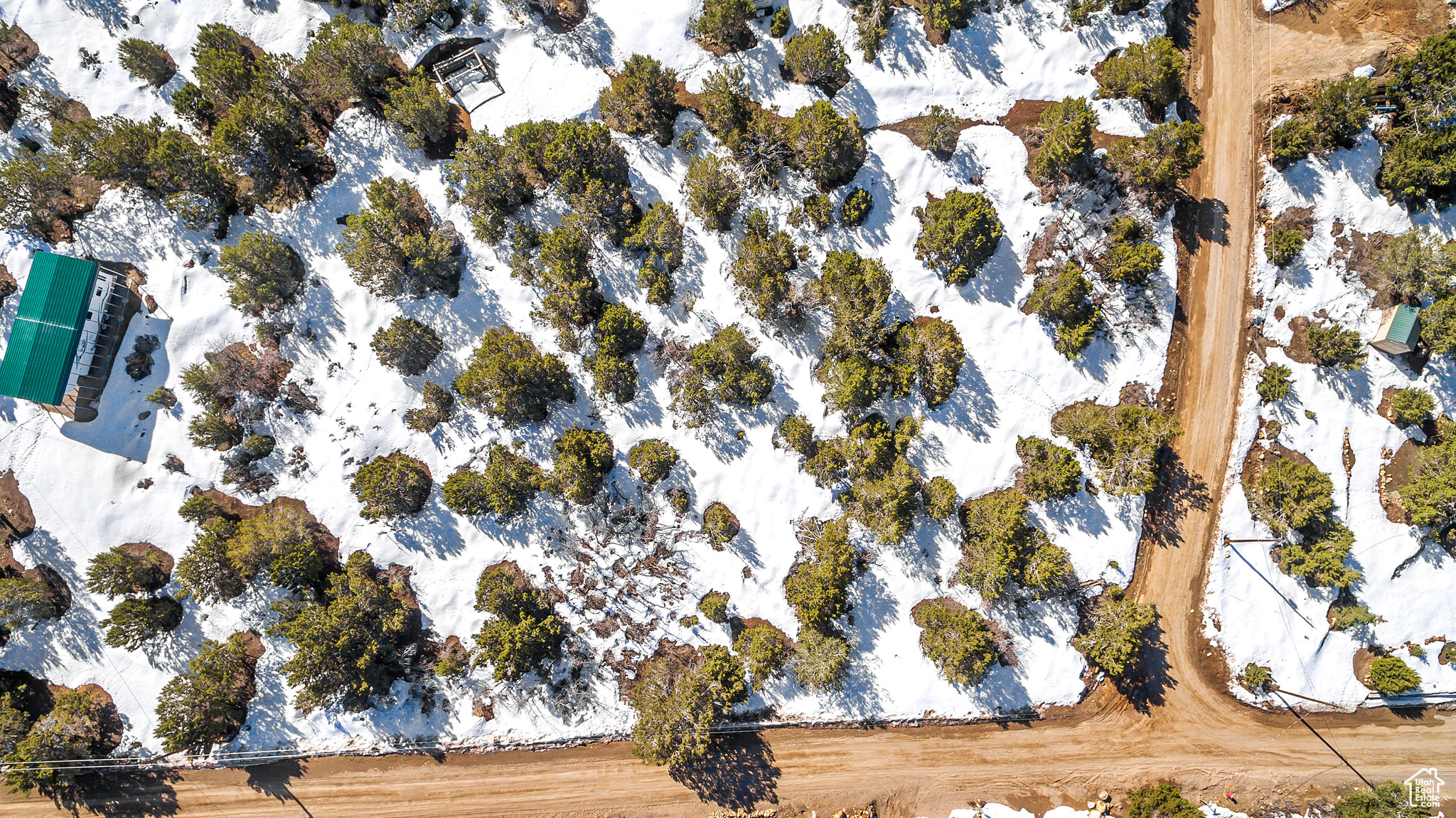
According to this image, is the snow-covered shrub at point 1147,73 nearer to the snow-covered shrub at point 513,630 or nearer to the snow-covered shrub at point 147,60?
the snow-covered shrub at point 513,630

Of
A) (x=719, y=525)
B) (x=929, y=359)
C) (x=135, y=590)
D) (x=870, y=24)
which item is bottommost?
(x=135, y=590)

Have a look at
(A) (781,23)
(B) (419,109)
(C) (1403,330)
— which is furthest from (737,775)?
(C) (1403,330)

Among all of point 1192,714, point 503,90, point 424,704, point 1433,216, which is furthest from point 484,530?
point 1433,216

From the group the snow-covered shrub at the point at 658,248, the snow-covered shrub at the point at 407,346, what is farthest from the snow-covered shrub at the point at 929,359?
the snow-covered shrub at the point at 407,346

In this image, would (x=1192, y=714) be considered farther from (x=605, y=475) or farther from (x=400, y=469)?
(x=400, y=469)

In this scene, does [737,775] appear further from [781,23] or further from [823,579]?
[781,23]

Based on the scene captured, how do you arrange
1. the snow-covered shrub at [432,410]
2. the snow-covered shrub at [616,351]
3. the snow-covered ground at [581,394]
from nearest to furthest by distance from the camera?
the snow-covered shrub at [616,351] < the snow-covered ground at [581,394] < the snow-covered shrub at [432,410]
